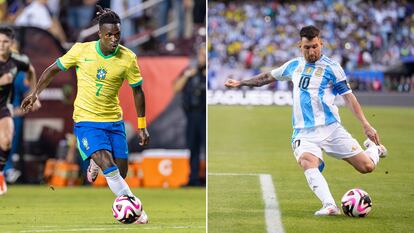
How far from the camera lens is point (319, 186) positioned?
979 cm

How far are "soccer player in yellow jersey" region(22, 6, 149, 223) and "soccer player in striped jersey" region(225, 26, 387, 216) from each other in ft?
3.49

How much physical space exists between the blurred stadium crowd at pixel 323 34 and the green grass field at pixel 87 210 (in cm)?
2255

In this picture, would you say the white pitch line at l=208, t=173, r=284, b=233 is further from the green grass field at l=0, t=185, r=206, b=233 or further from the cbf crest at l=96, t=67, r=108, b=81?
the cbf crest at l=96, t=67, r=108, b=81

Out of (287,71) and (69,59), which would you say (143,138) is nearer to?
(69,59)

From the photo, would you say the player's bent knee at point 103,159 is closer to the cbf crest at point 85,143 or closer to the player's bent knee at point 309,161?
the cbf crest at point 85,143

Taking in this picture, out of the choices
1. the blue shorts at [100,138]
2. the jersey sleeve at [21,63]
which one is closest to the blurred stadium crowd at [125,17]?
the jersey sleeve at [21,63]

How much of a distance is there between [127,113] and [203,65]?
1.62 metres

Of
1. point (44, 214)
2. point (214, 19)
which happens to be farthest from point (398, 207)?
point (214, 19)

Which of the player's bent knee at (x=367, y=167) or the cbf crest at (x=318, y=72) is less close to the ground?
the cbf crest at (x=318, y=72)

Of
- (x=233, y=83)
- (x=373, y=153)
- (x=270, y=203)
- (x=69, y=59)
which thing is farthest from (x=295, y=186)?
(x=69, y=59)

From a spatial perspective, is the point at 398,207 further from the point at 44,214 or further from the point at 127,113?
the point at 127,113

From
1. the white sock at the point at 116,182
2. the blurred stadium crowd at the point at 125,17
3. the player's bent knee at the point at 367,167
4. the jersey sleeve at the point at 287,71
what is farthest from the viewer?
the blurred stadium crowd at the point at 125,17

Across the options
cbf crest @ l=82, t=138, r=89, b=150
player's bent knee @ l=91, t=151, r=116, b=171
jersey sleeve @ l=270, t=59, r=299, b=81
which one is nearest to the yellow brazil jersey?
cbf crest @ l=82, t=138, r=89, b=150

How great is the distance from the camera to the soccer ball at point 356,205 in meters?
9.78
